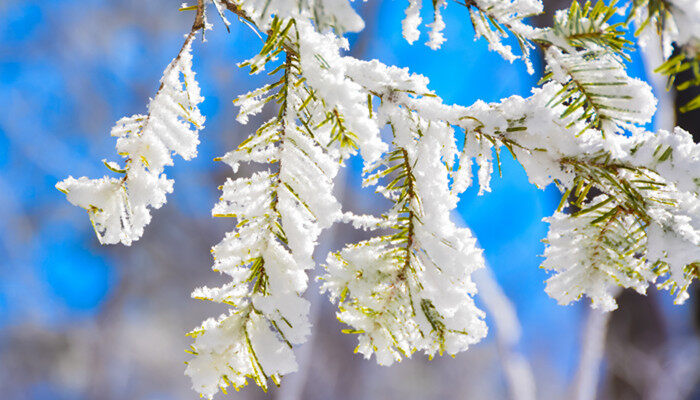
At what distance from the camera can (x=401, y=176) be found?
0.42 metres

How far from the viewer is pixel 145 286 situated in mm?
5617

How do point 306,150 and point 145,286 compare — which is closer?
point 306,150

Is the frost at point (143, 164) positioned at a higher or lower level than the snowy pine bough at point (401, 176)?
higher

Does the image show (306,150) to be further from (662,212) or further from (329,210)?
(662,212)

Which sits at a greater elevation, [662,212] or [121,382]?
[121,382]

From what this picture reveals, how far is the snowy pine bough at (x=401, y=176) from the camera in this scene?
0.34m

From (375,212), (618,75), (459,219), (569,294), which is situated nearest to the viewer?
(618,75)

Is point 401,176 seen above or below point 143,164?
below

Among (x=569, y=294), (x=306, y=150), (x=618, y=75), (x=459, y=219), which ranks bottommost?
(x=569, y=294)

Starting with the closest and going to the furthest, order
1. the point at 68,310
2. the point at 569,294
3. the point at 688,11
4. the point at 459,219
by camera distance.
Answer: the point at 688,11
the point at 569,294
the point at 459,219
the point at 68,310

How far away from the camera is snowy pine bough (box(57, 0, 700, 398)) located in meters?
0.34

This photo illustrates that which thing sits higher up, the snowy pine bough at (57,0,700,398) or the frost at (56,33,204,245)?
Result: the frost at (56,33,204,245)

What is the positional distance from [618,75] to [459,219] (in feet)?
9.73

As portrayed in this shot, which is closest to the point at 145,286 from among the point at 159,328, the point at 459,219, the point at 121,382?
the point at 159,328
